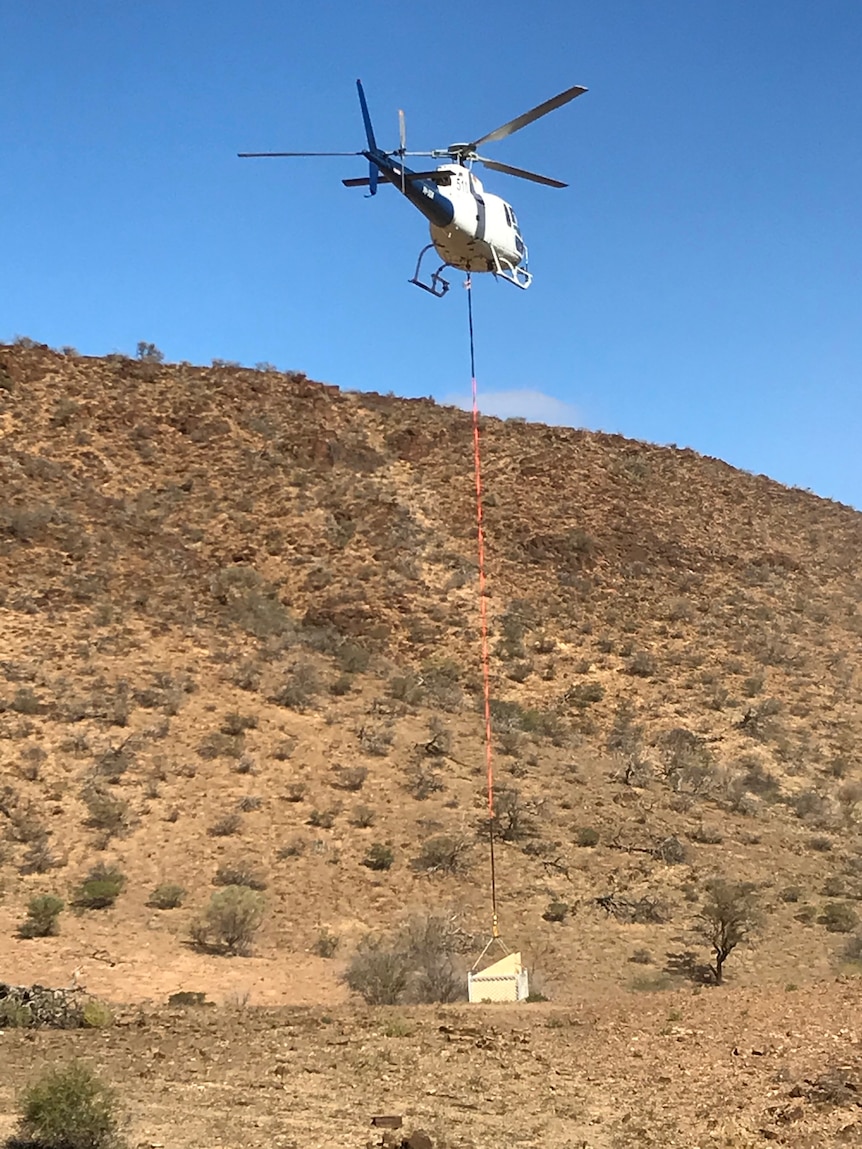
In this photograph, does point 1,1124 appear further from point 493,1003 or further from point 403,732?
point 403,732

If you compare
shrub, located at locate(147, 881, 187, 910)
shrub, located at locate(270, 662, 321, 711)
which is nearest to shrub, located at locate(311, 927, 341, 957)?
shrub, located at locate(147, 881, 187, 910)

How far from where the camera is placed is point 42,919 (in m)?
17.2

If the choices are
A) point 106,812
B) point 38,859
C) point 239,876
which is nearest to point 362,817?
point 239,876

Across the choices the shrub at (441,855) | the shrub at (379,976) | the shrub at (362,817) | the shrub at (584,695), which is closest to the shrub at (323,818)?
the shrub at (362,817)

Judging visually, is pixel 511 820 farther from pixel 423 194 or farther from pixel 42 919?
pixel 423 194

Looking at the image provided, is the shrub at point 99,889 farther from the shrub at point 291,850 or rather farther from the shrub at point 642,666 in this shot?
the shrub at point 642,666

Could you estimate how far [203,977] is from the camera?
617 inches

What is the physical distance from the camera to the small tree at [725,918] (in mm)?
17508

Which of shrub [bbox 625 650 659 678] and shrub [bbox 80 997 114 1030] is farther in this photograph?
shrub [bbox 625 650 659 678]

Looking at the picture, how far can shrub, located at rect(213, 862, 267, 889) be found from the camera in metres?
19.6

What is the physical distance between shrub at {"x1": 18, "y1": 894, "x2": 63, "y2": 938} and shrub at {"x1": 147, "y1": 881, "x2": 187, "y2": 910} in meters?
1.47

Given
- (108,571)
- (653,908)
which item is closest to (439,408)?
(108,571)

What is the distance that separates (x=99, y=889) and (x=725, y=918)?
9.83 meters

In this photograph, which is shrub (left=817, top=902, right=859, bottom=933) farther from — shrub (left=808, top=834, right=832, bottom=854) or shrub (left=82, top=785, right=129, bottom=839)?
shrub (left=82, top=785, right=129, bottom=839)
